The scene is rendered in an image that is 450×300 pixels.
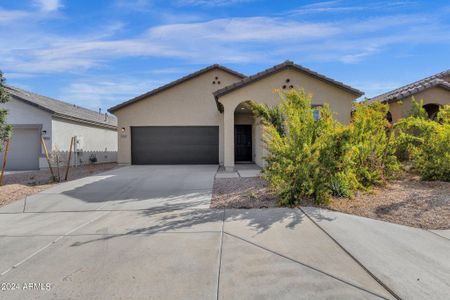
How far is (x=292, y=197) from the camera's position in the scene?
682cm

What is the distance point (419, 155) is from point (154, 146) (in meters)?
13.6

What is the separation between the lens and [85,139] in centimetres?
1970

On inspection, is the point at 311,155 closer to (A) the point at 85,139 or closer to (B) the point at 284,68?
(B) the point at 284,68

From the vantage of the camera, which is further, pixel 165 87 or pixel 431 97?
pixel 165 87

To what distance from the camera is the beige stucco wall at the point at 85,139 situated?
16.8 meters

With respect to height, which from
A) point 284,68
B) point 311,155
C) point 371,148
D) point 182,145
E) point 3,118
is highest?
point 284,68

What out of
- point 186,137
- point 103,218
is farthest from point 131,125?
point 103,218

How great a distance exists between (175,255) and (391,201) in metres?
5.42

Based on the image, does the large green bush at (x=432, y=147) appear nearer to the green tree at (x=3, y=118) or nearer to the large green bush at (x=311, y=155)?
the large green bush at (x=311, y=155)

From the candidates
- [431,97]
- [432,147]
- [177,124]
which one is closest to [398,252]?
[432,147]

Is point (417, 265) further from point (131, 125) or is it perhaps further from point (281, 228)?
point (131, 125)

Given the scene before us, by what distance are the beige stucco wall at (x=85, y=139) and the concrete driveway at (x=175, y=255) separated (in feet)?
33.9

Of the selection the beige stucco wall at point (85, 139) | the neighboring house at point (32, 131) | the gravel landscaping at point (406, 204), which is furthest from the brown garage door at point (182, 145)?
the gravel landscaping at point (406, 204)

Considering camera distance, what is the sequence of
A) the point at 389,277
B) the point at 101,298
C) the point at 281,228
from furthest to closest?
1. the point at 281,228
2. the point at 389,277
3. the point at 101,298
